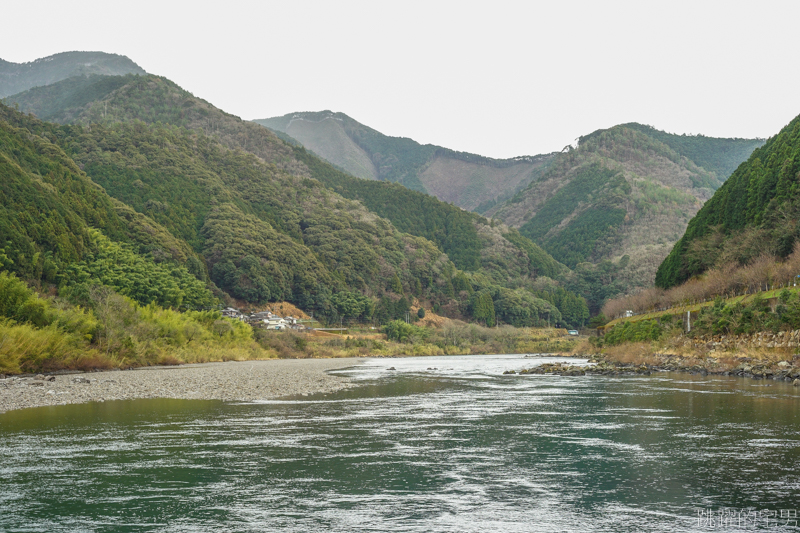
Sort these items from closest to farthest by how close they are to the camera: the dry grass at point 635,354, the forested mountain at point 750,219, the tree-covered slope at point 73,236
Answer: the dry grass at point 635,354 → the forested mountain at point 750,219 → the tree-covered slope at point 73,236

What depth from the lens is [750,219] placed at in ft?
253

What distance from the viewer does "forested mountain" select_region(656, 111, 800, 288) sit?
65.8 m

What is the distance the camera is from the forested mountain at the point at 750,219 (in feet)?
216

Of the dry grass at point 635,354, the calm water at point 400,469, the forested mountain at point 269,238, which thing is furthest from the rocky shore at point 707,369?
the forested mountain at point 269,238

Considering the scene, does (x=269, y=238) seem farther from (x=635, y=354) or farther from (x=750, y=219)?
(x=635, y=354)

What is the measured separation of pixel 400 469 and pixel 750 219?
76702 mm

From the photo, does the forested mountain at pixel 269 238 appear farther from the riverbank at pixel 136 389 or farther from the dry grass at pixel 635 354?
the riverbank at pixel 136 389

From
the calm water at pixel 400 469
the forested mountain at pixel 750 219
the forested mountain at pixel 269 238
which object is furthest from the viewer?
the forested mountain at pixel 269 238

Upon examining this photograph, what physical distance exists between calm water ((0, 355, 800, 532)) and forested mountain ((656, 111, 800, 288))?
50356 millimetres

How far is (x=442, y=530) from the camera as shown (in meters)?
9.16

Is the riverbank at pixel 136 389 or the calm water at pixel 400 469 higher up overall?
the calm water at pixel 400 469

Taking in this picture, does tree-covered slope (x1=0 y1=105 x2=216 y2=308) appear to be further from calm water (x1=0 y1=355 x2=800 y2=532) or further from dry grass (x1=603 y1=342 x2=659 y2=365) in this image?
dry grass (x1=603 y1=342 x2=659 y2=365)

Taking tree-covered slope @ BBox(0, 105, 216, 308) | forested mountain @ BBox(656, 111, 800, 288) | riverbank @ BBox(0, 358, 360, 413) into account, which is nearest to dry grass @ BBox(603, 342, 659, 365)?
forested mountain @ BBox(656, 111, 800, 288)

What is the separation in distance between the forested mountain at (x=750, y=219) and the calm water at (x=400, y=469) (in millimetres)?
50356
